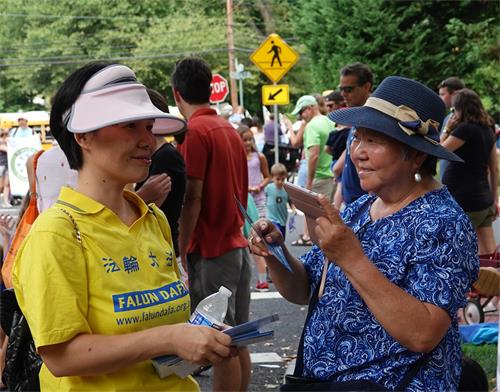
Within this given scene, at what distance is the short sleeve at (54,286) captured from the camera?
2213 mm

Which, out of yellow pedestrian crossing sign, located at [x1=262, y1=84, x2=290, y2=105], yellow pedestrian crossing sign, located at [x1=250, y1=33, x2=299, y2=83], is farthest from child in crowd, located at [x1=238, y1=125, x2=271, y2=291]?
yellow pedestrian crossing sign, located at [x1=250, y1=33, x2=299, y2=83]

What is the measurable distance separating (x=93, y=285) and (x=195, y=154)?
2627 millimetres

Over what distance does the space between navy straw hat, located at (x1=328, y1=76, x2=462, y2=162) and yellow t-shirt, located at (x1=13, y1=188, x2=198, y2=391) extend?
32.7 inches

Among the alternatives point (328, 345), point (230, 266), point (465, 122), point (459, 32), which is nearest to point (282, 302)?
point (465, 122)

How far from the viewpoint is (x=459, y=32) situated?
2462cm

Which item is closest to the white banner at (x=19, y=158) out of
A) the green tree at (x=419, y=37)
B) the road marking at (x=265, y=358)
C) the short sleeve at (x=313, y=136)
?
the short sleeve at (x=313, y=136)

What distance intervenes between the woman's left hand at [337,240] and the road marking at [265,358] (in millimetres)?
4317

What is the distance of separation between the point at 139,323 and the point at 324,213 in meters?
0.66

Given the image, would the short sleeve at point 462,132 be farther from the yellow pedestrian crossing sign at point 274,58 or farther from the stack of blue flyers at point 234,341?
the yellow pedestrian crossing sign at point 274,58

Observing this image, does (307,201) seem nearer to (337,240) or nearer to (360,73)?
(337,240)

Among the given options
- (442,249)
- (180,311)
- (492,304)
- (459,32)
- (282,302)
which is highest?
(442,249)

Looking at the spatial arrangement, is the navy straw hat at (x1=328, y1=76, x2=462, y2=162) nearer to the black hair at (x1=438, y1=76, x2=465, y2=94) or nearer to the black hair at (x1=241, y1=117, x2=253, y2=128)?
the black hair at (x1=438, y1=76, x2=465, y2=94)

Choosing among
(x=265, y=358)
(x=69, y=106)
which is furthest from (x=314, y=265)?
(x=265, y=358)

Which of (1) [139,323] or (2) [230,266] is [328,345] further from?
(2) [230,266]
